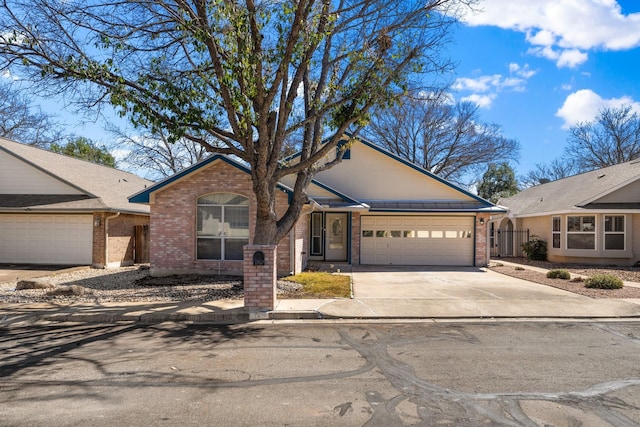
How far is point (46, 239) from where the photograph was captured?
18.2 metres

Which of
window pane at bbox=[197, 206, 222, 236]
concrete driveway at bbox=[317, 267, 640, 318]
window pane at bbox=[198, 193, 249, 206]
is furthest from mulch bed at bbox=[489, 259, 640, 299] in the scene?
window pane at bbox=[197, 206, 222, 236]

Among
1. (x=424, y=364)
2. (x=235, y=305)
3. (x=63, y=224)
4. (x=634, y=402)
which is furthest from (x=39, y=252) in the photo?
(x=634, y=402)

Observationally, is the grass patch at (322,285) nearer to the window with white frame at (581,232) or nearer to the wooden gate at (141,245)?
the wooden gate at (141,245)

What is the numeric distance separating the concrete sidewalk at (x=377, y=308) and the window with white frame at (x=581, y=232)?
9.79 m

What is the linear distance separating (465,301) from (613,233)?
1356 cm

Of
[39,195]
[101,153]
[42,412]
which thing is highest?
[101,153]

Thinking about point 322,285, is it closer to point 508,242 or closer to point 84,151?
point 508,242

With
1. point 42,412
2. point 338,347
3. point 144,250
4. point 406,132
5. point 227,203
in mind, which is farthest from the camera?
point 406,132

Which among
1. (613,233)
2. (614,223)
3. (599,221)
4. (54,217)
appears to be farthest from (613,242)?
(54,217)

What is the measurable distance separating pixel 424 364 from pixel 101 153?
4201cm

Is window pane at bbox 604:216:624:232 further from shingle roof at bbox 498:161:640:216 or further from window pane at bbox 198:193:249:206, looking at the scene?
window pane at bbox 198:193:249:206

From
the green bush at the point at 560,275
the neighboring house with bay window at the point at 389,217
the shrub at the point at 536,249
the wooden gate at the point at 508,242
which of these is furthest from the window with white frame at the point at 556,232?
the green bush at the point at 560,275

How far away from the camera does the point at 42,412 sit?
4.57 m

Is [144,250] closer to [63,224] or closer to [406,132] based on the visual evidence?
[63,224]
